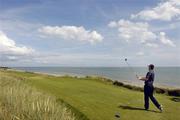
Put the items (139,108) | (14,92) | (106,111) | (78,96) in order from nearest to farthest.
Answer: (14,92), (106,111), (139,108), (78,96)

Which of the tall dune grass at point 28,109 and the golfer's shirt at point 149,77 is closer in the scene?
the tall dune grass at point 28,109

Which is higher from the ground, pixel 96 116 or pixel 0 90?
pixel 0 90

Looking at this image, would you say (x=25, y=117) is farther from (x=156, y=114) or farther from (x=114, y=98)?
(x=114, y=98)

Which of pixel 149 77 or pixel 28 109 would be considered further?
pixel 149 77

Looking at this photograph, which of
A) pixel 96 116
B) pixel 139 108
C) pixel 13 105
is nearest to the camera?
pixel 13 105

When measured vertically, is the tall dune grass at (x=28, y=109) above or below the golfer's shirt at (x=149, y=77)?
below

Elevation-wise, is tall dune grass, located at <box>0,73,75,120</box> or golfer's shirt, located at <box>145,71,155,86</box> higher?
golfer's shirt, located at <box>145,71,155,86</box>

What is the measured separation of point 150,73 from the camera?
725 inches

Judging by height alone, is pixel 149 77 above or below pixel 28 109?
above

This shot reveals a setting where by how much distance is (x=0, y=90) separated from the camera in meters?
15.1

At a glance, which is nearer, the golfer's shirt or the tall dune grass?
the tall dune grass

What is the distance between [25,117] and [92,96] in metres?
10.9

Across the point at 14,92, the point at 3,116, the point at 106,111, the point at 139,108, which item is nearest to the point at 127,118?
the point at 106,111

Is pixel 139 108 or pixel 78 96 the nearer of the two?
pixel 139 108
